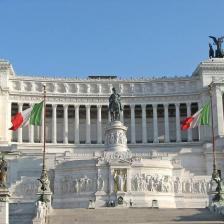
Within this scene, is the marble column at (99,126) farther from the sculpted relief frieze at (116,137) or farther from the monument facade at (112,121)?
the sculpted relief frieze at (116,137)

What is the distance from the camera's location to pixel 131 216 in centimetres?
4509

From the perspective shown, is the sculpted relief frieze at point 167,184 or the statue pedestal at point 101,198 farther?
the sculpted relief frieze at point 167,184

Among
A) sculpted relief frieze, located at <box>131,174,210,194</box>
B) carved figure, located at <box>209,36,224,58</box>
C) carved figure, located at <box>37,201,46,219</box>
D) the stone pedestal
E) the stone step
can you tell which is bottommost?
the stone step

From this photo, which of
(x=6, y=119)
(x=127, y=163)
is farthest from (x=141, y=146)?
(x=127, y=163)

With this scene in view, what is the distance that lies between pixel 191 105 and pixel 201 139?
22.9 ft

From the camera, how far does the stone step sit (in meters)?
43.2

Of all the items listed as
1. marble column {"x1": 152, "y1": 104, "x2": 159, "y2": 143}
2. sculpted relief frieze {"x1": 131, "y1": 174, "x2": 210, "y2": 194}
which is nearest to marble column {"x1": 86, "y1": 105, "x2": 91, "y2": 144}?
Result: marble column {"x1": 152, "y1": 104, "x2": 159, "y2": 143}

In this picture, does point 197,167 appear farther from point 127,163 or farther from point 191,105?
point 191,105

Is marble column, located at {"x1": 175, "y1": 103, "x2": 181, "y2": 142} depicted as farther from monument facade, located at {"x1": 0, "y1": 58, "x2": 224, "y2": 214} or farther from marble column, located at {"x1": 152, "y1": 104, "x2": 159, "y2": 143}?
marble column, located at {"x1": 152, "y1": 104, "x2": 159, "y2": 143}

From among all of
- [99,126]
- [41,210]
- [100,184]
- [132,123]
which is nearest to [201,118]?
[100,184]

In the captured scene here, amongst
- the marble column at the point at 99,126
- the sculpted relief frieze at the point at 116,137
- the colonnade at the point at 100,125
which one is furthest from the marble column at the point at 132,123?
the sculpted relief frieze at the point at 116,137

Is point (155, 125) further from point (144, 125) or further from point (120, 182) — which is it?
point (120, 182)

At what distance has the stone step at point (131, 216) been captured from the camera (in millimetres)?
43250

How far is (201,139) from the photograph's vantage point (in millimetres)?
90312
